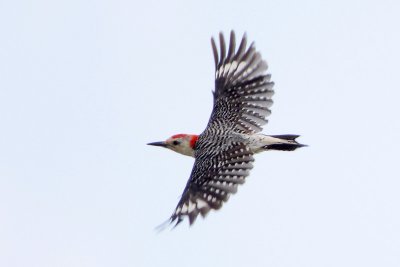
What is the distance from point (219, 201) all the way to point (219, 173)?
2.24 feet

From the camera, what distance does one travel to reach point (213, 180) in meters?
16.2

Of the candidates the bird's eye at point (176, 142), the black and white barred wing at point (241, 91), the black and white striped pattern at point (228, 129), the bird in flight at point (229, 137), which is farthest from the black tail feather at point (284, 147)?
the bird's eye at point (176, 142)

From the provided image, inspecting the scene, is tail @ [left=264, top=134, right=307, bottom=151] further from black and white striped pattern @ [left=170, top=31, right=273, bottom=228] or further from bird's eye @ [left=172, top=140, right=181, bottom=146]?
bird's eye @ [left=172, top=140, right=181, bottom=146]

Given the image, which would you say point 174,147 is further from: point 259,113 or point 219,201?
point 219,201

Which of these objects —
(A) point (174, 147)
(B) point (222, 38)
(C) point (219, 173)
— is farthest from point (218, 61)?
(C) point (219, 173)

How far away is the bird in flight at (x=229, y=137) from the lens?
16.0 m

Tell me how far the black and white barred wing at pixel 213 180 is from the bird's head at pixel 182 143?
1.03 m

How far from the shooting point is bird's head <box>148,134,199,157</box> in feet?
59.4

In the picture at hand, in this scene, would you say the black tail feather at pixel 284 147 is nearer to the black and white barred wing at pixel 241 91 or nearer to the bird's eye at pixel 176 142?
the black and white barred wing at pixel 241 91

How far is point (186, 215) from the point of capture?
51.3ft

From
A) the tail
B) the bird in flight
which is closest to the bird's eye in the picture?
the bird in flight

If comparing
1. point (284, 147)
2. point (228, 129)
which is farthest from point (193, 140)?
point (284, 147)

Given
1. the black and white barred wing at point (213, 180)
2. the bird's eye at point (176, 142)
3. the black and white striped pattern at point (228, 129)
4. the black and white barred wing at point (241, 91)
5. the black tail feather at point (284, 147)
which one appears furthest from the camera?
the bird's eye at point (176, 142)

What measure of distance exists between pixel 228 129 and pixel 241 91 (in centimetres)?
92
